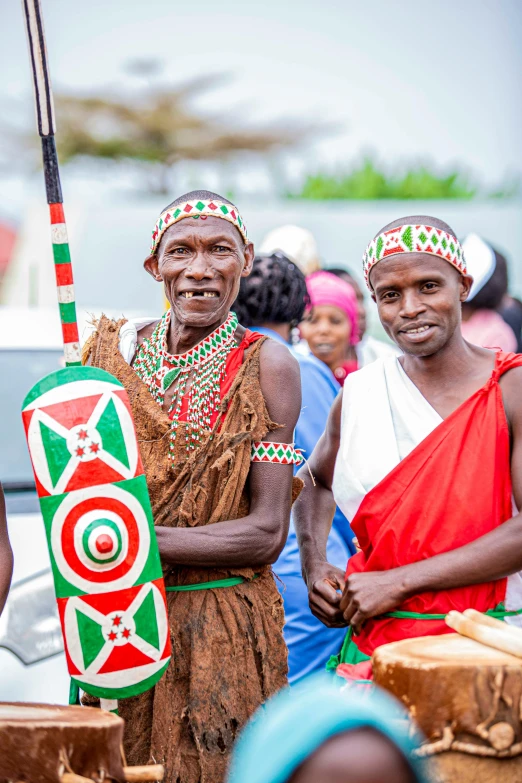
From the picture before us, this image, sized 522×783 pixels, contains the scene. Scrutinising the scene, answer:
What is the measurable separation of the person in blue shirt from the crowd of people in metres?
0.93

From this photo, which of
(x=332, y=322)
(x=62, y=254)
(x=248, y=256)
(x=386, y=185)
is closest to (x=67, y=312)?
(x=62, y=254)

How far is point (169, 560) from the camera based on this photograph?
8.68 feet

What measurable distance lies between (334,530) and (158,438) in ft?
5.16

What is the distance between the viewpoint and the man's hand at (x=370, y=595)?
266 cm

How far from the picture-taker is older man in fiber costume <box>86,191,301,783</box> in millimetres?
2709

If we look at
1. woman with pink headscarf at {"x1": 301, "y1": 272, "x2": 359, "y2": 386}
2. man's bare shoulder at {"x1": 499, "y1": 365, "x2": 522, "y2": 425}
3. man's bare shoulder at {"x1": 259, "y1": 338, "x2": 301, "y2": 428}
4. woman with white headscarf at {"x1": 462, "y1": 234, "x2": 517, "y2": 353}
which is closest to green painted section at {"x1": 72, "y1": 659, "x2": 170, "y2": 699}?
man's bare shoulder at {"x1": 259, "y1": 338, "x2": 301, "y2": 428}

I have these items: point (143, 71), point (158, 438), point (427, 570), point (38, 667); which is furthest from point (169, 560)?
point (143, 71)

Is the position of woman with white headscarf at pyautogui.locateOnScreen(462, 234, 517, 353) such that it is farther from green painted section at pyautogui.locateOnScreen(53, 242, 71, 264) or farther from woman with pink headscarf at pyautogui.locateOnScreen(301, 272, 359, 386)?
green painted section at pyautogui.locateOnScreen(53, 242, 71, 264)

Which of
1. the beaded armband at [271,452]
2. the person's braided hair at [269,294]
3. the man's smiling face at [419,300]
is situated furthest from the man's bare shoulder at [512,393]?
the person's braided hair at [269,294]

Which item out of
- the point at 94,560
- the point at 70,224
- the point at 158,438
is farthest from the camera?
the point at 70,224

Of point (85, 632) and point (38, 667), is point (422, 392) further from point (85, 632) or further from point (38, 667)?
point (38, 667)

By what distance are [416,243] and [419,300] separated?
162 mm

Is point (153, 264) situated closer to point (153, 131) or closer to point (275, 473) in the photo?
point (275, 473)

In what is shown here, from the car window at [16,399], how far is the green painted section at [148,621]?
261cm
